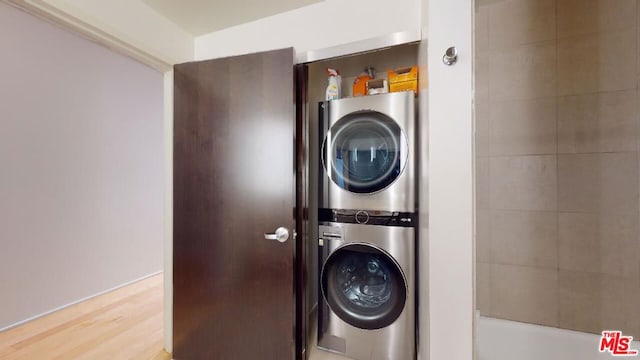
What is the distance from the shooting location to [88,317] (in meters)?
2.23

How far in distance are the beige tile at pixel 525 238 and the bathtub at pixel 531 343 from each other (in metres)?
0.37

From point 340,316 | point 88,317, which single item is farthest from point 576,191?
point 88,317

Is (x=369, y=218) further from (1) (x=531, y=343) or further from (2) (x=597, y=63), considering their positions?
(2) (x=597, y=63)

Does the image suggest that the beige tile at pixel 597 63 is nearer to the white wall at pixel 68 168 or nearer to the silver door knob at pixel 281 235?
the silver door knob at pixel 281 235

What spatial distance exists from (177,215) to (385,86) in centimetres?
156

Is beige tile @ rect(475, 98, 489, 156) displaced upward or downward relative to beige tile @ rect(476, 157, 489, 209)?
upward

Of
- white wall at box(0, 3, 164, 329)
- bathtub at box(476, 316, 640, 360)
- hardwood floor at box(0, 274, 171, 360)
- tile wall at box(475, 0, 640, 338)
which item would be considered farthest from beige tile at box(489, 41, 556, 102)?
white wall at box(0, 3, 164, 329)

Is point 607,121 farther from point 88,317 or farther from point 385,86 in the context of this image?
point 88,317

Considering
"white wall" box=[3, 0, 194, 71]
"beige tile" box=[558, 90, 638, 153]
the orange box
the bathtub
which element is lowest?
the bathtub

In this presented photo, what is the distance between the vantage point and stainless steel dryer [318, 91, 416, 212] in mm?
1495

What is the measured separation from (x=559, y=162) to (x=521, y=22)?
2.83 ft

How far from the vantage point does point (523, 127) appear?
1566 millimetres

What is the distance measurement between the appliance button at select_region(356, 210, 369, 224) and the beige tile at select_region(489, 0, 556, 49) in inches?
50.9

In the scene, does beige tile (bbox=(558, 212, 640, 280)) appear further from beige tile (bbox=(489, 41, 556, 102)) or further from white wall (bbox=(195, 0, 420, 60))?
white wall (bbox=(195, 0, 420, 60))
